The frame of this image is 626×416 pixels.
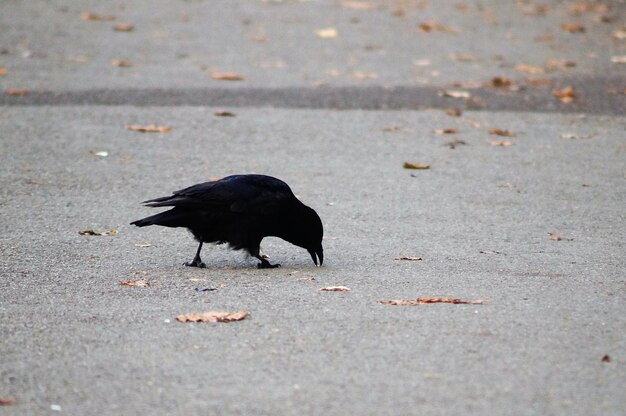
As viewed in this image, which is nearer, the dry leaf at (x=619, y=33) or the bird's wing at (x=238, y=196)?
the bird's wing at (x=238, y=196)

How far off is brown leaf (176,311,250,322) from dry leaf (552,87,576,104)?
7835 millimetres

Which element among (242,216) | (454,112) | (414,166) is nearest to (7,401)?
(242,216)

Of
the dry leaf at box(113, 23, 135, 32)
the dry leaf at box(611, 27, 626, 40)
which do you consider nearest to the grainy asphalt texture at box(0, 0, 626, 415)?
the dry leaf at box(611, 27, 626, 40)

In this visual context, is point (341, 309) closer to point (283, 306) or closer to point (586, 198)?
point (283, 306)

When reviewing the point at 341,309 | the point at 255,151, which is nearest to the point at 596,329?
the point at 341,309

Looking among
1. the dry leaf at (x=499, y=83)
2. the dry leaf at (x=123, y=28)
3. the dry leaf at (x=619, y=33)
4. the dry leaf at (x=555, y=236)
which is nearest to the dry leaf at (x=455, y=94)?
the dry leaf at (x=499, y=83)

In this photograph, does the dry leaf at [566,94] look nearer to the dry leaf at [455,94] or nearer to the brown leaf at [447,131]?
the dry leaf at [455,94]

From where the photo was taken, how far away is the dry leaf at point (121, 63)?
13.3 metres

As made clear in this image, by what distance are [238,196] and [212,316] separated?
149 centimetres

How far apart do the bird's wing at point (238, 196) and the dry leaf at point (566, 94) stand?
6433 mm

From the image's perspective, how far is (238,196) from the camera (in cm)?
637

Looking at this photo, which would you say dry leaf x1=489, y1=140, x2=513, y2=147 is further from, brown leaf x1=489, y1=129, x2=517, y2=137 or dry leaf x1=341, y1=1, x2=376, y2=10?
dry leaf x1=341, y1=1, x2=376, y2=10

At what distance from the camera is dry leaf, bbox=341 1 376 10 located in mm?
19062

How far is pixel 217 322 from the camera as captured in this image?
495 cm
